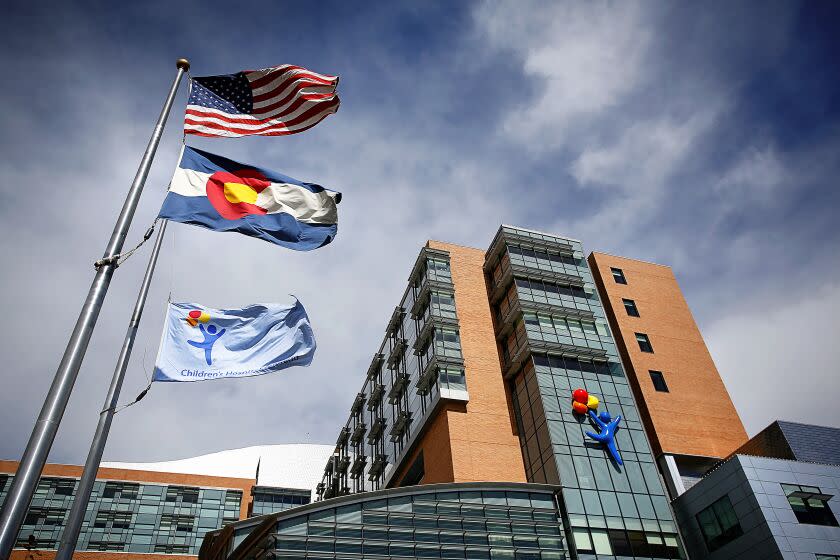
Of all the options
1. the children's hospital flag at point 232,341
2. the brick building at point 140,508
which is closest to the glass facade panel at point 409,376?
the brick building at point 140,508

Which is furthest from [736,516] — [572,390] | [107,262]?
[107,262]

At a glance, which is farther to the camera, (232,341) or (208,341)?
(232,341)

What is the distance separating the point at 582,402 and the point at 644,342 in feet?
34.3

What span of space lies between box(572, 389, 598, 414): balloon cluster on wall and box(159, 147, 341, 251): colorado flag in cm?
3089

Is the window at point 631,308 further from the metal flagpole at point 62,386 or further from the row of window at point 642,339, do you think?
the metal flagpole at point 62,386

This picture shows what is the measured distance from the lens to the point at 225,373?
50.0 ft

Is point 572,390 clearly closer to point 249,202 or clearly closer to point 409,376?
point 409,376

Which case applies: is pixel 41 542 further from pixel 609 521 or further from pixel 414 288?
pixel 609 521

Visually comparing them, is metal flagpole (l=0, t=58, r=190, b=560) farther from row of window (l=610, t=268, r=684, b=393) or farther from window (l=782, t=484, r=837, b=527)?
row of window (l=610, t=268, r=684, b=393)

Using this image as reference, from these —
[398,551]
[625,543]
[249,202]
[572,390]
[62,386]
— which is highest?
[572,390]

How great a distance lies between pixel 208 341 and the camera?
1581cm

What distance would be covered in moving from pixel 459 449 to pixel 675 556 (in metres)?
14.2

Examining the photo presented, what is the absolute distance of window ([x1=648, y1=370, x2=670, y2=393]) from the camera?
48281 mm

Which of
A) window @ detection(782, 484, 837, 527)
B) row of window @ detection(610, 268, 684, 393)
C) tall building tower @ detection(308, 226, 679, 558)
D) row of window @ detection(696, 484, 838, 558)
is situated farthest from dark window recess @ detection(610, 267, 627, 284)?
window @ detection(782, 484, 837, 527)
